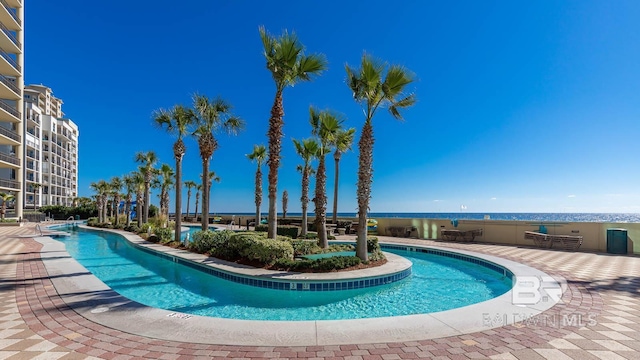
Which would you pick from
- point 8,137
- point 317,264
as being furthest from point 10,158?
point 317,264

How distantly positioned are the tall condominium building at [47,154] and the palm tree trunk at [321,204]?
49.4 metres

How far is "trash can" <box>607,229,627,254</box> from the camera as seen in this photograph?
12.1 meters

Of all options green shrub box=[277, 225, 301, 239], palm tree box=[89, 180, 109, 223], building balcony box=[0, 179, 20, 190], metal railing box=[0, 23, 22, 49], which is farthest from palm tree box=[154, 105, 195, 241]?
metal railing box=[0, 23, 22, 49]

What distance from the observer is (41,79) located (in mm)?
68812

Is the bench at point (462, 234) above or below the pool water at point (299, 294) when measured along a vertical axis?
above

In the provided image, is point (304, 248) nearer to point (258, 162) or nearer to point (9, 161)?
point (258, 162)

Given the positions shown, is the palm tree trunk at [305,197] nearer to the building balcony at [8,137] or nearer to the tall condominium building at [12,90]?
the building balcony at [8,137]

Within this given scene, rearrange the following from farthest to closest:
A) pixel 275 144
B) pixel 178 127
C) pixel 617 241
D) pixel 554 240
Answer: pixel 178 127 → pixel 554 240 → pixel 617 241 → pixel 275 144

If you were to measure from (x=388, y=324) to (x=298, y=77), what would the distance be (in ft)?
30.4

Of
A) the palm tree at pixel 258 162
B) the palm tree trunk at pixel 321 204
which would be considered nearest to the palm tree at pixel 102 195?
the palm tree at pixel 258 162

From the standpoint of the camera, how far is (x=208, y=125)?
1511 centimetres

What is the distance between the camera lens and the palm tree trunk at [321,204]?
12.8 meters

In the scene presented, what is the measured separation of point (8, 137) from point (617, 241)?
43253mm

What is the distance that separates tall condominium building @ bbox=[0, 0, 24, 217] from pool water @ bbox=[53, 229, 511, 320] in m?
27.3
